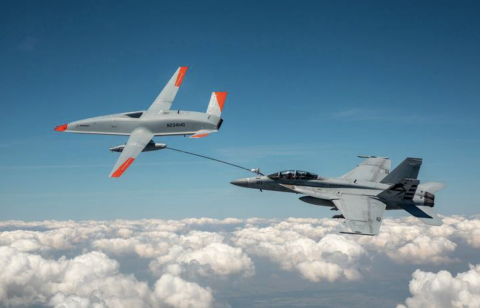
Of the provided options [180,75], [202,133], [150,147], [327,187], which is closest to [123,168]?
[150,147]

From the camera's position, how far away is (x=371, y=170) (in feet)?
110

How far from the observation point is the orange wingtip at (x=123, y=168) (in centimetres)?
2485

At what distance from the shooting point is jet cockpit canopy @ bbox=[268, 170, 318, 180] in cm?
2873

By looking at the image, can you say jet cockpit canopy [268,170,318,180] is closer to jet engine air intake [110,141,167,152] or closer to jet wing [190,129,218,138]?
jet wing [190,129,218,138]

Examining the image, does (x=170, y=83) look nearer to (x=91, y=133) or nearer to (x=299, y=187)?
(x=91, y=133)

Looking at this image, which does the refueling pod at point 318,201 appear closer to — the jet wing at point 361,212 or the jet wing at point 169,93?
the jet wing at point 361,212

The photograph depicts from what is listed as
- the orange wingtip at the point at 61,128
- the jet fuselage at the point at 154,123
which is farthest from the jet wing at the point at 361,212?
the orange wingtip at the point at 61,128

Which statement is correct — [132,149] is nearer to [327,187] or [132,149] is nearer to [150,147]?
[150,147]

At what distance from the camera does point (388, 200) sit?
27984 millimetres

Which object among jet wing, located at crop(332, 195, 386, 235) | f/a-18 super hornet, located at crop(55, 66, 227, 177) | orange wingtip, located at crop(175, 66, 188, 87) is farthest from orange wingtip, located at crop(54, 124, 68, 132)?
jet wing, located at crop(332, 195, 386, 235)

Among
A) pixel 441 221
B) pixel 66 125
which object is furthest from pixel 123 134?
pixel 441 221

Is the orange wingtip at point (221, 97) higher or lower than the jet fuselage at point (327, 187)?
higher

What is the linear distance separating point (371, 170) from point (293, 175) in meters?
9.77

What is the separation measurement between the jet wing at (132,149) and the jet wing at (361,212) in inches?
671
